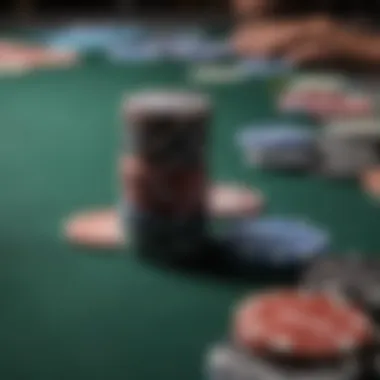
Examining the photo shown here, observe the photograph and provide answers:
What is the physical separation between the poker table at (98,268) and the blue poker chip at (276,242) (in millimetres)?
31

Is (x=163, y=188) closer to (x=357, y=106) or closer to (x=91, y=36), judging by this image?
(x=357, y=106)

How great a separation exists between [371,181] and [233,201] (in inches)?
8.8

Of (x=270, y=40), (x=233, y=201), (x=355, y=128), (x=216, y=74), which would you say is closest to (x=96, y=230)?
(x=233, y=201)

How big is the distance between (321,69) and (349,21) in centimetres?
140

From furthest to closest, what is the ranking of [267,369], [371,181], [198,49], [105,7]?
[105,7] → [198,49] → [371,181] → [267,369]

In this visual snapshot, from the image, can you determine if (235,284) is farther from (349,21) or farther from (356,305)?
(349,21)

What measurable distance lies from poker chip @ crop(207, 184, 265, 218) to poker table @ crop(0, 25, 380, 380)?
0.08ft

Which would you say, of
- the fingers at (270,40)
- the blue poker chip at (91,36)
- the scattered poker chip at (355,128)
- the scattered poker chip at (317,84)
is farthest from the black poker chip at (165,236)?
the blue poker chip at (91,36)

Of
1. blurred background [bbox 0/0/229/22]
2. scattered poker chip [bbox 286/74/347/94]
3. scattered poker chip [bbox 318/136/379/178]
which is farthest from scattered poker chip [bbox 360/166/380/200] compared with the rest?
blurred background [bbox 0/0/229/22]

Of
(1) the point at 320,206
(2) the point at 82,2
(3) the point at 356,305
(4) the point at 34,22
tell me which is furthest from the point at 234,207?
(2) the point at 82,2

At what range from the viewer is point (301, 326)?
0.89 metres

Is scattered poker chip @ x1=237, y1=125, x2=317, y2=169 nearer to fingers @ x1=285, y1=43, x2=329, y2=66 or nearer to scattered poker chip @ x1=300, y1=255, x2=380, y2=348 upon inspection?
scattered poker chip @ x1=300, y1=255, x2=380, y2=348

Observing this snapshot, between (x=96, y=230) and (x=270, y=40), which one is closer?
(x=96, y=230)

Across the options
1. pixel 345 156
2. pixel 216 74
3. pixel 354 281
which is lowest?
pixel 354 281
